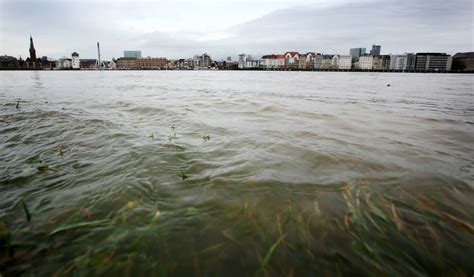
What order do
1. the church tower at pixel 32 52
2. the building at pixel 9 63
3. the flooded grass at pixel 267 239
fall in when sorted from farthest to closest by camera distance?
the church tower at pixel 32 52 → the building at pixel 9 63 → the flooded grass at pixel 267 239

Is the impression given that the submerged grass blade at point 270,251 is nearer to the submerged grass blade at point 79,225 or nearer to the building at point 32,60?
the submerged grass blade at point 79,225

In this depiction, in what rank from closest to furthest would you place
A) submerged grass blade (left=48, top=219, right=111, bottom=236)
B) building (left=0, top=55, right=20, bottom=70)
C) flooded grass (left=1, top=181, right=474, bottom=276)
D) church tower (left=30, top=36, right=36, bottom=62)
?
flooded grass (left=1, top=181, right=474, bottom=276) → submerged grass blade (left=48, top=219, right=111, bottom=236) → building (left=0, top=55, right=20, bottom=70) → church tower (left=30, top=36, right=36, bottom=62)

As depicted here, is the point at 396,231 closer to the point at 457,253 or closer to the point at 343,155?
the point at 457,253

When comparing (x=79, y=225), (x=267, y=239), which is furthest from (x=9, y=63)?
(x=267, y=239)

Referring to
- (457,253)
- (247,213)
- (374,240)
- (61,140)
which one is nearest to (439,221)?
(457,253)

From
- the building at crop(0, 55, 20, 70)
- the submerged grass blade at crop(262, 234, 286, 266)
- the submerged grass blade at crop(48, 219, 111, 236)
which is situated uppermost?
the building at crop(0, 55, 20, 70)

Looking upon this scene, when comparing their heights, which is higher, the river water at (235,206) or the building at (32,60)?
the building at (32,60)

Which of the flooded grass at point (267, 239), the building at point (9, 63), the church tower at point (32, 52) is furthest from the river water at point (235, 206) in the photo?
the building at point (9, 63)

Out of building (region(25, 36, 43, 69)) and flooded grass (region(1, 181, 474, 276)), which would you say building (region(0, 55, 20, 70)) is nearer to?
building (region(25, 36, 43, 69))

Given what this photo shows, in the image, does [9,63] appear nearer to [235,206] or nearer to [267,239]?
[235,206]

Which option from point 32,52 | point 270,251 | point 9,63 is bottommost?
point 270,251

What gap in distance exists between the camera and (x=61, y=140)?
18.2 feet

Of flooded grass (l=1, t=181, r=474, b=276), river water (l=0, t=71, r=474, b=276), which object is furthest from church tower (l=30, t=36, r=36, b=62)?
flooded grass (l=1, t=181, r=474, b=276)

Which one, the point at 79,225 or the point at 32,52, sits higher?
the point at 32,52
